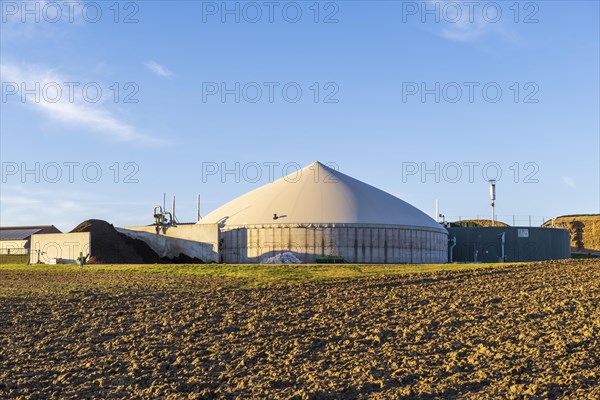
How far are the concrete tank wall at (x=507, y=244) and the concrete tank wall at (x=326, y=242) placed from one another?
11325 mm

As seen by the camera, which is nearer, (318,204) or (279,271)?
(279,271)

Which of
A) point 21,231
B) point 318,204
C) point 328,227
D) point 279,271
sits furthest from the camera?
point 21,231

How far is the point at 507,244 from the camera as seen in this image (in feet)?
232

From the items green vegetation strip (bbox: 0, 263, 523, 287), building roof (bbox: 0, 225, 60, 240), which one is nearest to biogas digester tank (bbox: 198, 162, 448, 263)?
green vegetation strip (bbox: 0, 263, 523, 287)

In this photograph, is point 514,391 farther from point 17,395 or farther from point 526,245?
point 526,245

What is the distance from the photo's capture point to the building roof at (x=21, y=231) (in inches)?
4326

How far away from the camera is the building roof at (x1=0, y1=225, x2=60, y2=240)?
360ft

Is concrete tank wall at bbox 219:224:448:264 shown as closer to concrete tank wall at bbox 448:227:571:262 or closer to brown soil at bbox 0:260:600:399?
concrete tank wall at bbox 448:227:571:262

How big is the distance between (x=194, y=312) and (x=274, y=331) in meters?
4.90

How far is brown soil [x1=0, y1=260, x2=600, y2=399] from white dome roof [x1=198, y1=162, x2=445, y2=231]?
29.2 m

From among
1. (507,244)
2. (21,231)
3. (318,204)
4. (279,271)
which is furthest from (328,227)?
(21,231)

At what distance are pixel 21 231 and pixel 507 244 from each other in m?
79.2

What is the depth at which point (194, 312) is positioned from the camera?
82.3 feet

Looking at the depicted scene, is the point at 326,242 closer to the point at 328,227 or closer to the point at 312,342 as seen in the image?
the point at 328,227
